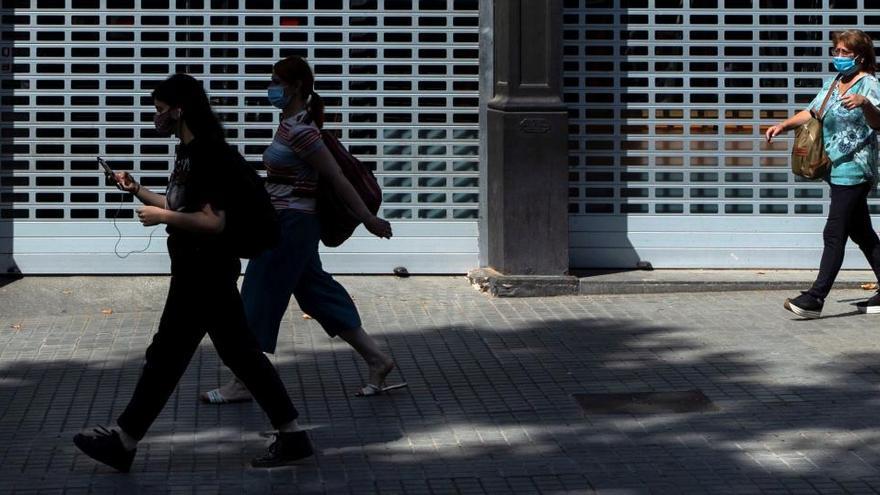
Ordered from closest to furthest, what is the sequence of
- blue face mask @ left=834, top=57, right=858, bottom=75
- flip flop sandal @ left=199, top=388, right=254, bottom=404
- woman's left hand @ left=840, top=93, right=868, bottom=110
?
flip flop sandal @ left=199, top=388, right=254, bottom=404, woman's left hand @ left=840, top=93, right=868, bottom=110, blue face mask @ left=834, top=57, right=858, bottom=75

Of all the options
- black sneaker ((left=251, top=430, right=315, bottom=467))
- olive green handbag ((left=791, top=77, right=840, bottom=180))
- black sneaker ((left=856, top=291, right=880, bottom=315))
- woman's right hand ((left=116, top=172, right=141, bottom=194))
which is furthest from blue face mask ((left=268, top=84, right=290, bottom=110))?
→ black sneaker ((left=856, top=291, right=880, bottom=315))

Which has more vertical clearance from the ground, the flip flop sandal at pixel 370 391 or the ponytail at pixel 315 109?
the ponytail at pixel 315 109

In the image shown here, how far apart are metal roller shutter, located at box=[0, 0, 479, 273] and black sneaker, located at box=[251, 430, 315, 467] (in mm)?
5175

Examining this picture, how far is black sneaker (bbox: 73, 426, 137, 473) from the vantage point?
6.95m

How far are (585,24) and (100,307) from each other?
13.6ft

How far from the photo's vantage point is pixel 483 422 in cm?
793

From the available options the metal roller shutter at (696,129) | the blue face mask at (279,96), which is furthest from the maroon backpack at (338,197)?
the metal roller shutter at (696,129)

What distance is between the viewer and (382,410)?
8.21 m

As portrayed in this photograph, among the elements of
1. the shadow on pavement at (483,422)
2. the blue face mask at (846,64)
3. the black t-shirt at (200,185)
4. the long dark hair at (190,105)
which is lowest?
the shadow on pavement at (483,422)

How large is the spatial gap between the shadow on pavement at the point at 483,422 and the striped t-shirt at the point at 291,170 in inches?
42.5

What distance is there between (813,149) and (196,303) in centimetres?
494

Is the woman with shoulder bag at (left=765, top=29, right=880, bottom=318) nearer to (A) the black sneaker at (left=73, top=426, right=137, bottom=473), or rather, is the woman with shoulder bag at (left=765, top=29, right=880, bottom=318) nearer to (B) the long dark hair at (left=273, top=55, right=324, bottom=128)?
(B) the long dark hair at (left=273, top=55, right=324, bottom=128)

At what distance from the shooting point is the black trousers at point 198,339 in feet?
22.9

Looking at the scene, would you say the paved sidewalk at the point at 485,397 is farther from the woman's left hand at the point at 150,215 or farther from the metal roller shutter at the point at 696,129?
the woman's left hand at the point at 150,215
